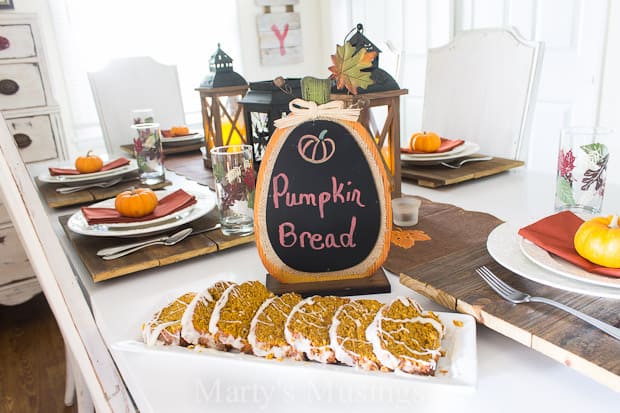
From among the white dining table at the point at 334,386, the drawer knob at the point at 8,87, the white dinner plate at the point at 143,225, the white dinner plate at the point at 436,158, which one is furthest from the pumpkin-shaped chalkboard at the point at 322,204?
the drawer knob at the point at 8,87

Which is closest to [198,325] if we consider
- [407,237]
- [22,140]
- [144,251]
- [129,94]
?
[144,251]

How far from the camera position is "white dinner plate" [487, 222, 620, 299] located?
63 cm

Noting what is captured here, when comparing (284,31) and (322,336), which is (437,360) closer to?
(322,336)

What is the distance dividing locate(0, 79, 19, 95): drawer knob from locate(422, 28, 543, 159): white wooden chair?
1.94 metres

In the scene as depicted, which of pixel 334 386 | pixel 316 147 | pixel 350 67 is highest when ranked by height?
pixel 350 67

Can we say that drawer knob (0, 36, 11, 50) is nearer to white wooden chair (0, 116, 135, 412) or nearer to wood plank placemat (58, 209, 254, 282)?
wood plank placemat (58, 209, 254, 282)

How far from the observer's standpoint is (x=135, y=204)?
3.55ft

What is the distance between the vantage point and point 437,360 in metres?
0.56

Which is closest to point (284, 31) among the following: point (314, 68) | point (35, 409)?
point (314, 68)

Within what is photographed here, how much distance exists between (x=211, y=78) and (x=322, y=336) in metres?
1.13

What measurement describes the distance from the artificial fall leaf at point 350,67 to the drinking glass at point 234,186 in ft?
0.88

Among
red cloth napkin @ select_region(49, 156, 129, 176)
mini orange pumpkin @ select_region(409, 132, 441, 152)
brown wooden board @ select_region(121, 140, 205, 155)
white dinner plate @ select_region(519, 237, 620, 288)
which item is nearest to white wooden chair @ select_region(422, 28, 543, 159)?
mini orange pumpkin @ select_region(409, 132, 441, 152)

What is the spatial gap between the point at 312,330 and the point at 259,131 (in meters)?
0.84

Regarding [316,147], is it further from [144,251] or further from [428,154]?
[428,154]
